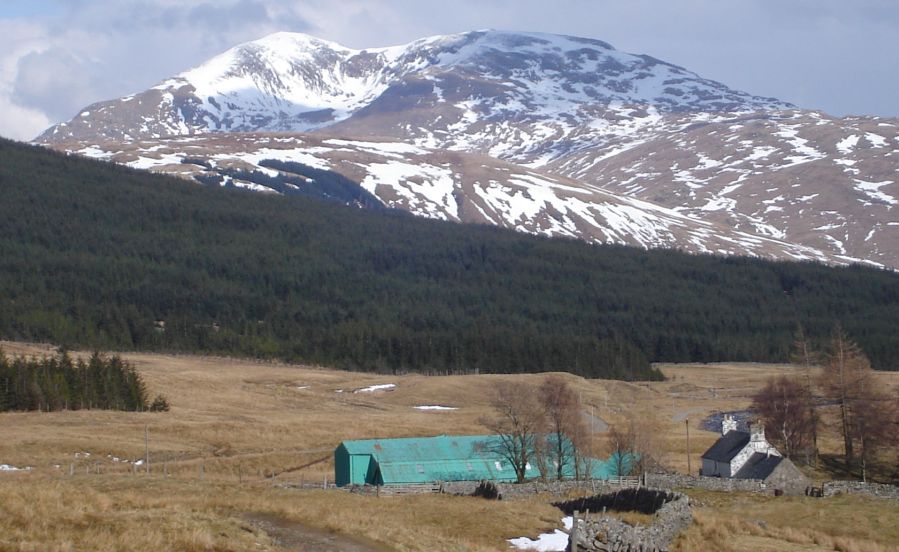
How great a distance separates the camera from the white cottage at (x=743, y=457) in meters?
66.8

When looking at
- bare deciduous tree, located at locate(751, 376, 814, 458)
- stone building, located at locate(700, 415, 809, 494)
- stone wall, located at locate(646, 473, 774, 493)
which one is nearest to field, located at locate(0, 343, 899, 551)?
stone wall, located at locate(646, 473, 774, 493)

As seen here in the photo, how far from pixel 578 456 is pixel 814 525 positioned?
899 inches

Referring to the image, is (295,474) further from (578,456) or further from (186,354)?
(186,354)

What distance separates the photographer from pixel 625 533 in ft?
103

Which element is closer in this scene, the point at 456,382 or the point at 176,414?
the point at 176,414

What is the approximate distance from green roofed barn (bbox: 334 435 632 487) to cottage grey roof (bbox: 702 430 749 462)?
27.3ft

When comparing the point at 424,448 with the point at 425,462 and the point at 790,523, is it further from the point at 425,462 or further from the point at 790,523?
the point at 790,523

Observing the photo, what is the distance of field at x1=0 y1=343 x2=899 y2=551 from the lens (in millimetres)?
26281

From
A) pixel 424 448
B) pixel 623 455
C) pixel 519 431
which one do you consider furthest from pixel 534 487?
pixel 623 455

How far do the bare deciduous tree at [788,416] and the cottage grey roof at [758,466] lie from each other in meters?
6.97

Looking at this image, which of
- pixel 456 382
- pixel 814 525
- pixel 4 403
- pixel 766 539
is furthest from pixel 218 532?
pixel 456 382

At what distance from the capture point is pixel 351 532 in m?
30.4

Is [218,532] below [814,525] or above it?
above

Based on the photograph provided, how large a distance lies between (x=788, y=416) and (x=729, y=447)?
742 cm
